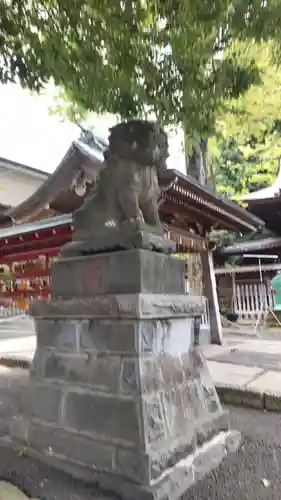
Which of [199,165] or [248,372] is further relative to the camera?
[199,165]

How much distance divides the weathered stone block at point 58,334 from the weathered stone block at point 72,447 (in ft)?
2.08

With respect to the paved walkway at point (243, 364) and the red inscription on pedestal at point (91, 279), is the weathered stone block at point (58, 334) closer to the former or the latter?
A: the red inscription on pedestal at point (91, 279)

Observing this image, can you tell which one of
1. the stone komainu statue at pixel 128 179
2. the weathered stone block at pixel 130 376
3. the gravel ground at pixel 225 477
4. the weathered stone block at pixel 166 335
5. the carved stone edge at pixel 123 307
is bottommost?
the gravel ground at pixel 225 477

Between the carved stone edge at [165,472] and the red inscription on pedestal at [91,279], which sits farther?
the red inscription on pedestal at [91,279]

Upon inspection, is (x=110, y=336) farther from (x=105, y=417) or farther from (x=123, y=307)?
(x=105, y=417)

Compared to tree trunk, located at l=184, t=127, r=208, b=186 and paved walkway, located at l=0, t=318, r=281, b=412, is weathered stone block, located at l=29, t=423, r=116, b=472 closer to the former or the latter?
paved walkway, located at l=0, t=318, r=281, b=412

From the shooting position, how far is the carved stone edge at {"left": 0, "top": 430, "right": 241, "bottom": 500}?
7.43ft

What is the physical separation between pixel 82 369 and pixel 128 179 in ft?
5.12

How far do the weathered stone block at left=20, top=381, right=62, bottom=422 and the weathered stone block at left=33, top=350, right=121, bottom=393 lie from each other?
0.31 ft

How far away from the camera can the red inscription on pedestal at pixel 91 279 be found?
288cm

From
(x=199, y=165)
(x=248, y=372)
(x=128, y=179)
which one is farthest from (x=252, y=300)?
(x=128, y=179)

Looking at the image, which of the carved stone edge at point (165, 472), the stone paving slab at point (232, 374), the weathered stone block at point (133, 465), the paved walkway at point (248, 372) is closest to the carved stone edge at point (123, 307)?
the weathered stone block at point (133, 465)

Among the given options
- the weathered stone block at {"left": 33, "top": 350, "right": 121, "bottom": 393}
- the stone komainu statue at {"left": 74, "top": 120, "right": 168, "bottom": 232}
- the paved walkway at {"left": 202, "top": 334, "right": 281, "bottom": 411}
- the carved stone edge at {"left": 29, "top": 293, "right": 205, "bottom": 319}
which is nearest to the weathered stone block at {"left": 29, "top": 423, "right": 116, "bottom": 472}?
the weathered stone block at {"left": 33, "top": 350, "right": 121, "bottom": 393}

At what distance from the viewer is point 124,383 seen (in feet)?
8.34
